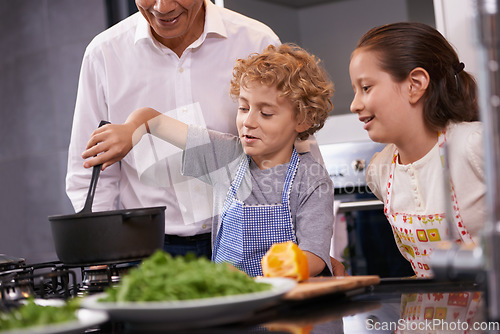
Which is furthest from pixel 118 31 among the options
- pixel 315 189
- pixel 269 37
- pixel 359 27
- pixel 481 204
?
pixel 481 204

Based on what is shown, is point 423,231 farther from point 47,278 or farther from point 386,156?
point 47,278

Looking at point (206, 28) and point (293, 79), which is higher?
point (206, 28)

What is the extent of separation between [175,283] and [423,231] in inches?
32.4

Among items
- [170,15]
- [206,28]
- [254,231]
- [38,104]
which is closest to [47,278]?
[254,231]

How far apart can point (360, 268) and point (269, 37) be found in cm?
99

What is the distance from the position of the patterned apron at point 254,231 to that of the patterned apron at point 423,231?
0.25 metres

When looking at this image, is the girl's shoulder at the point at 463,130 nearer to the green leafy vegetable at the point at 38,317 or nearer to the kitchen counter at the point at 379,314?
the kitchen counter at the point at 379,314

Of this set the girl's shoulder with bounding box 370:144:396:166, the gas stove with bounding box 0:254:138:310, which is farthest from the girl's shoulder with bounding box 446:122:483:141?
the gas stove with bounding box 0:254:138:310

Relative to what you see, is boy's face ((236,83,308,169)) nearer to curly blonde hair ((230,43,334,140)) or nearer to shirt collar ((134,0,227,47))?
curly blonde hair ((230,43,334,140))

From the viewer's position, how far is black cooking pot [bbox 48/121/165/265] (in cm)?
87

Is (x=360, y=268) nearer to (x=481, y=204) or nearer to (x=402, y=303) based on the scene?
(x=481, y=204)

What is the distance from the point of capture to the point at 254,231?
1.37m

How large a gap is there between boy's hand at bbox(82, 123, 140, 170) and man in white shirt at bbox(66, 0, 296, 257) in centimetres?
40

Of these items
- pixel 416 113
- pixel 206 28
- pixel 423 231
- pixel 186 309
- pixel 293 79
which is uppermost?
pixel 206 28
